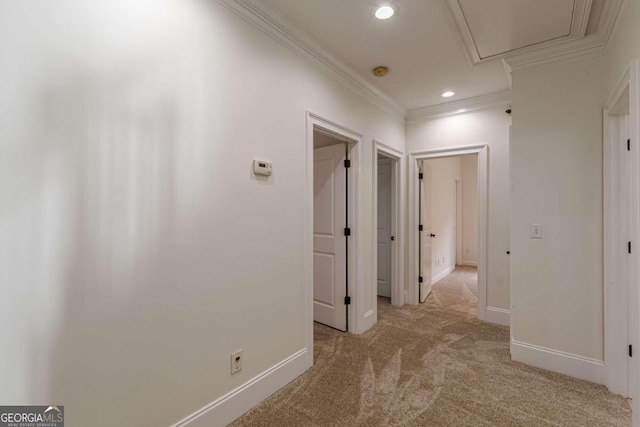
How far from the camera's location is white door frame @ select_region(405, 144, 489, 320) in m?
3.51

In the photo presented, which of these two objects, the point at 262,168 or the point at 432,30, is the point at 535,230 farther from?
the point at 262,168

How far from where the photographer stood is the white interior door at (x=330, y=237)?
10.3ft

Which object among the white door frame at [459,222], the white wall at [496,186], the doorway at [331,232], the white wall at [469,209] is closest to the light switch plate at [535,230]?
the white wall at [496,186]

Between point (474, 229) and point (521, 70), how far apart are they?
4995 millimetres

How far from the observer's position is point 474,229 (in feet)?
22.7

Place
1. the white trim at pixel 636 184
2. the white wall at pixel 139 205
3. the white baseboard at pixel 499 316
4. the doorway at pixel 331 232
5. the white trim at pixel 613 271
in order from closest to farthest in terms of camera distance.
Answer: the white wall at pixel 139 205 → the white trim at pixel 636 184 → the white trim at pixel 613 271 → the doorway at pixel 331 232 → the white baseboard at pixel 499 316

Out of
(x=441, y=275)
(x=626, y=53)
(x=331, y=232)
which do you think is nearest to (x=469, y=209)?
(x=441, y=275)

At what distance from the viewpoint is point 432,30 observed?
A: 223 cm

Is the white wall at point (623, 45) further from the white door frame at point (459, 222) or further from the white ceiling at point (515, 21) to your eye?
the white door frame at point (459, 222)

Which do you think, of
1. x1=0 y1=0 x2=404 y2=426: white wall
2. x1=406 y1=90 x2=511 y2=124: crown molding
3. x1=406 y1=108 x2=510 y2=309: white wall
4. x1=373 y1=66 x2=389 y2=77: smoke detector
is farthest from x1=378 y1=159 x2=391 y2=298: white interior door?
x1=0 y1=0 x2=404 y2=426: white wall

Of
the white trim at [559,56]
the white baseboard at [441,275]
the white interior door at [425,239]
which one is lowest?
the white baseboard at [441,275]

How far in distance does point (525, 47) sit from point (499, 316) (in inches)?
109

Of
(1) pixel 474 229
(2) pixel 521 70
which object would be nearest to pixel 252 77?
(2) pixel 521 70

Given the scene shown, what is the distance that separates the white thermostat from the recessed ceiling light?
1283mm
